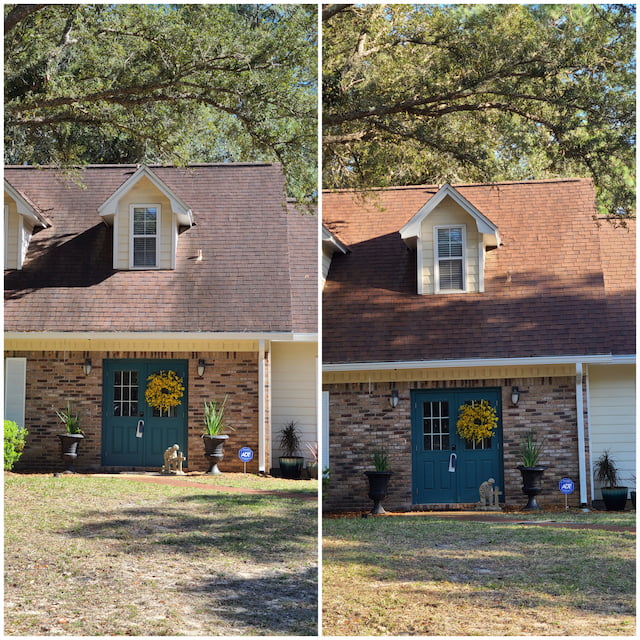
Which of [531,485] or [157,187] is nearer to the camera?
[157,187]

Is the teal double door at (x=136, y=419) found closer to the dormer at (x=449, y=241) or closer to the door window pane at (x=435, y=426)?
the door window pane at (x=435, y=426)

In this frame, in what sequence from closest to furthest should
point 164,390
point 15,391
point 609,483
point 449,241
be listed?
point 15,391 < point 164,390 < point 449,241 < point 609,483

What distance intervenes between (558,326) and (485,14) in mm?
2111

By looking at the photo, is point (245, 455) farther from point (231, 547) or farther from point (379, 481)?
point (379, 481)

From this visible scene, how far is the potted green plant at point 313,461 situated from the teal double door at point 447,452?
708mm

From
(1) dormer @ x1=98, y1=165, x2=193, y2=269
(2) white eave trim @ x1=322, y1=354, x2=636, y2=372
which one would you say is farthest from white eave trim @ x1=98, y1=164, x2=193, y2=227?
(2) white eave trim @ x1=322, y1=354, x2=636, y2=372

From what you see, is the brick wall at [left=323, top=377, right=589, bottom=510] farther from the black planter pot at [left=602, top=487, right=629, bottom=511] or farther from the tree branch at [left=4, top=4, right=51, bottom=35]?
the tree branch at [left=4, top=4, right=51, bottom=35]

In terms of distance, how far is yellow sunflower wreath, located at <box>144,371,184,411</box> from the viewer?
14.3ft

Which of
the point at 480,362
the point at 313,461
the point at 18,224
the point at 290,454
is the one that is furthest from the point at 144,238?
the point at 480,362

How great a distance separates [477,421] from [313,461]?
4.00ft

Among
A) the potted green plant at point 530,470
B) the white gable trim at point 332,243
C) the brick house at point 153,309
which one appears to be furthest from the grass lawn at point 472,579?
the white gable trim at point 332,243

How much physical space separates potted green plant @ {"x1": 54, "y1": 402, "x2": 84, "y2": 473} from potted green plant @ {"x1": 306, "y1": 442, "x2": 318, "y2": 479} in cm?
124

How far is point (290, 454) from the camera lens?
4422mm

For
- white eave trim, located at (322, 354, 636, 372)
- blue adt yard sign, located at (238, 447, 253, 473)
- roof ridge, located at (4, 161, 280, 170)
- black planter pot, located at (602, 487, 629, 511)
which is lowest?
black planter pot, located at (602, 487, 629, 511)
